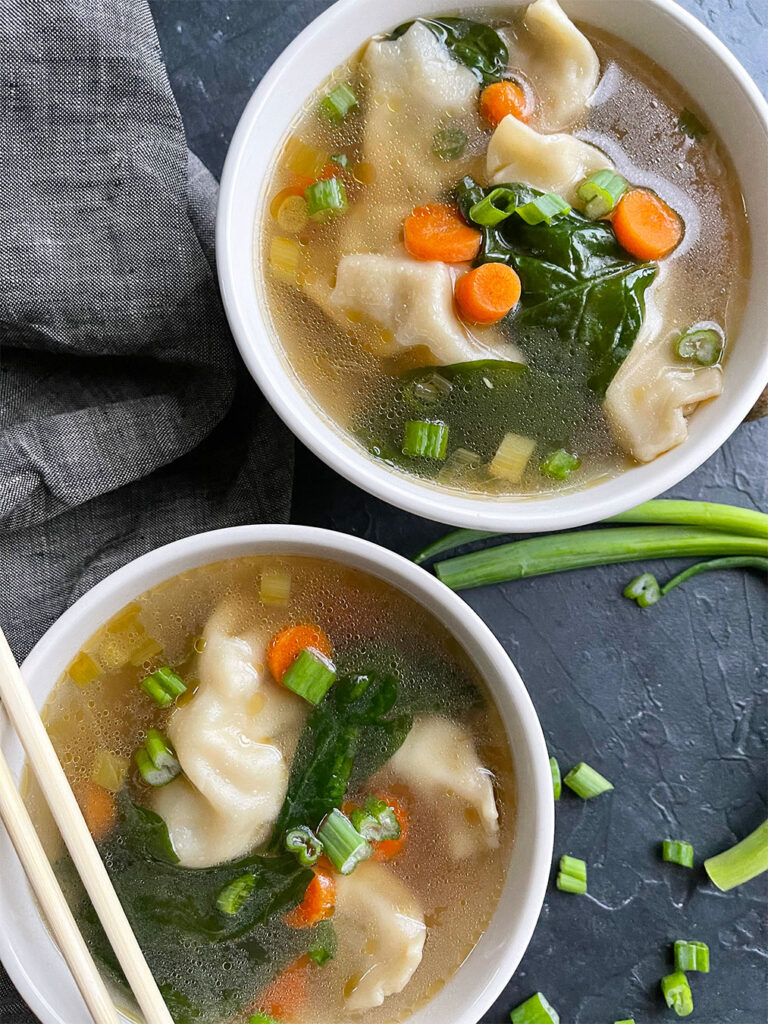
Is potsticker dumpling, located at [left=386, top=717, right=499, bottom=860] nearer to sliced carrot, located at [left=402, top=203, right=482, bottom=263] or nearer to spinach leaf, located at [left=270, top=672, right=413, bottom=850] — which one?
spinach leaf, located at [left=270, top=672, right=413, bottom=850]

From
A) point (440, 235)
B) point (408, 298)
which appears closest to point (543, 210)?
point (440, 235)

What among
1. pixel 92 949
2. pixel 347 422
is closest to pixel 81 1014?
pixel 92 949

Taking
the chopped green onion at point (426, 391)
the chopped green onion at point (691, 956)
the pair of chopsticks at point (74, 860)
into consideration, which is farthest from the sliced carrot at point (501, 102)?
the chopped green onion at point (691, 956)

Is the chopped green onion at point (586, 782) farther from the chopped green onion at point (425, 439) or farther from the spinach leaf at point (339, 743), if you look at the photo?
the chopped green onion at point (425, 439)

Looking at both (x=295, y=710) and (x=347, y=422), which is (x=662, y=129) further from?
(x=295, y=710)

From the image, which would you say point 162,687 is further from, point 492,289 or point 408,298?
point 492,289

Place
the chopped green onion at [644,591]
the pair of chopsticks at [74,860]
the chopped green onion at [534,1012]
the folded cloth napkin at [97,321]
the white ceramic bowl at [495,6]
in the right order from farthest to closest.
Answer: the chopped green onion at [644,591], the chopped green onion at [534,1012], the folded cloth napkin at [97,321], the white ceramic bowl at [495,6], the pair of chopsticks at [74,860]
